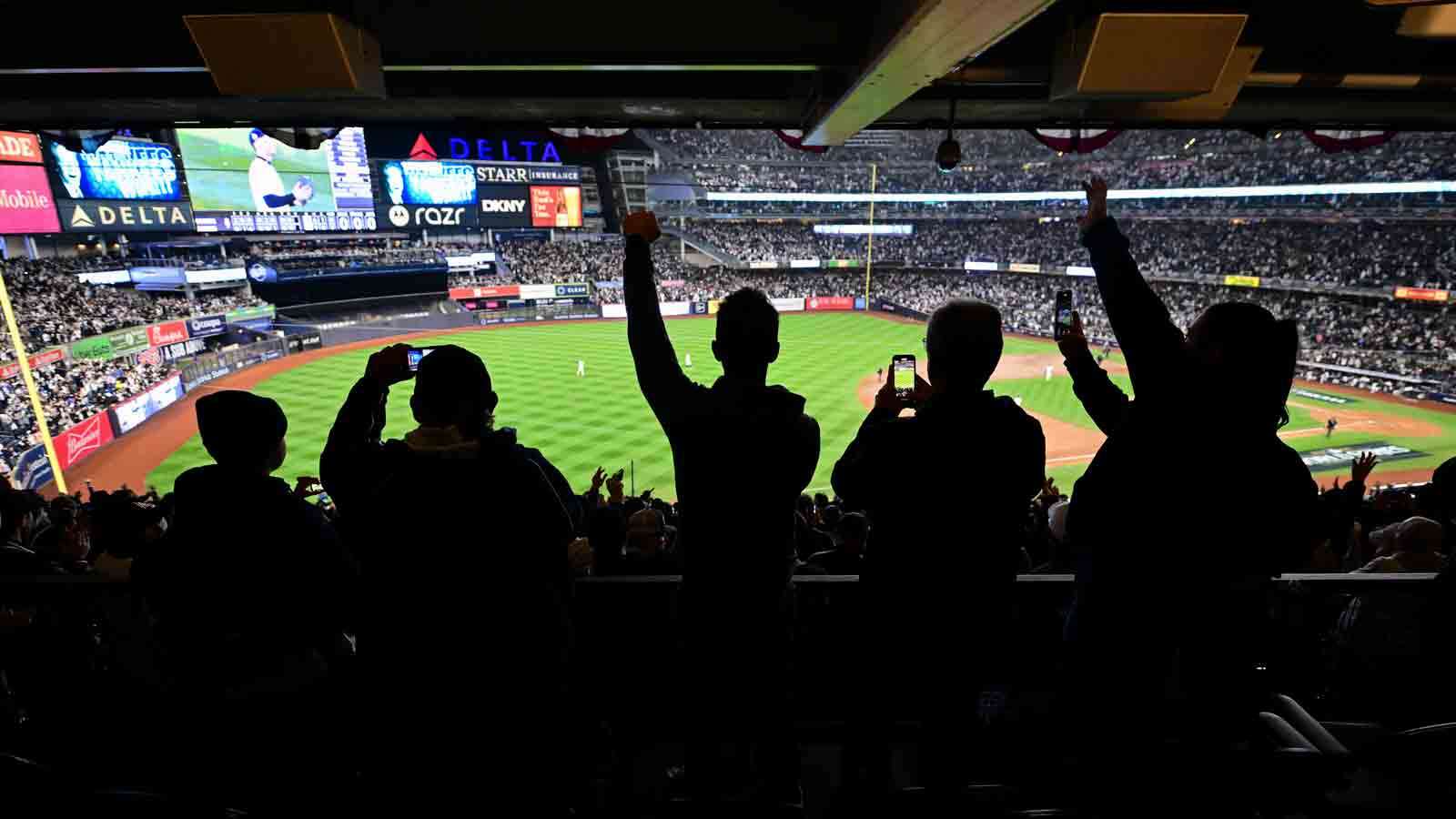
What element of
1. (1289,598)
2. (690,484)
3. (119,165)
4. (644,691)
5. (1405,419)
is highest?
(119,165)

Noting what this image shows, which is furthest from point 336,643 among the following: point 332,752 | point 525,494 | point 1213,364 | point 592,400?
point 592,400

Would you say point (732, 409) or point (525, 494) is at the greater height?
point (732, 409)

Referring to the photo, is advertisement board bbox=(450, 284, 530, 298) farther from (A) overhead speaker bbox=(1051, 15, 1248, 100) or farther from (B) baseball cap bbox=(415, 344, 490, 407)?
(B) baseball cap bbox=(415, 344, 490, 407)

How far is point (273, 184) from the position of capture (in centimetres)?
4088

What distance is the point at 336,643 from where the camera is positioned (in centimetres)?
253

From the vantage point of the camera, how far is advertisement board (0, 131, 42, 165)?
29617mm

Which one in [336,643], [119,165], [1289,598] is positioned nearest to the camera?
[336,643]

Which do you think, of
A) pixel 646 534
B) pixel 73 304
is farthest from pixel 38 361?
pixel 646 534

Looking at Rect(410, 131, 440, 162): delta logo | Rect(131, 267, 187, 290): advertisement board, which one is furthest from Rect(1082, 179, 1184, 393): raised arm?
Rect(410, 131, 440, 162): delta logo

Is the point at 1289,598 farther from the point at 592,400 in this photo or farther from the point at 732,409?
the point at 592,400

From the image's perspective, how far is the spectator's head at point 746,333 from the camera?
2082 mm

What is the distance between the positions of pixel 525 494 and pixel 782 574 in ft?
2.80

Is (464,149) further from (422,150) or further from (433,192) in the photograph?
(433,192)

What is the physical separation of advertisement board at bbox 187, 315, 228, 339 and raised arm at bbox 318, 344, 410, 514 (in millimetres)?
35374
